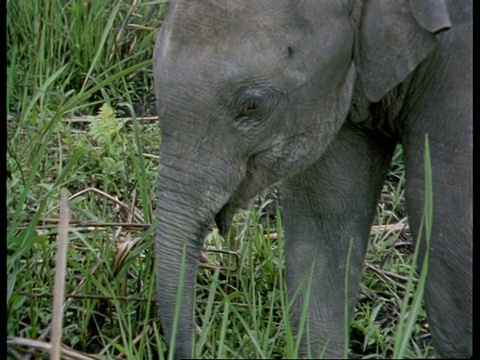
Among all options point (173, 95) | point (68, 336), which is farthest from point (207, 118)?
point (68, 336)

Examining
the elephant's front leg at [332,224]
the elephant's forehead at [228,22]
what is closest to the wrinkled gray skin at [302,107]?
the elephant's forehead at [228,22]

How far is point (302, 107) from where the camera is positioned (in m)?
4.38

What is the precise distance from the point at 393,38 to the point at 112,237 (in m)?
1.21

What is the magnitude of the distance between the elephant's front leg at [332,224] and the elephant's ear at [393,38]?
14.3 inches

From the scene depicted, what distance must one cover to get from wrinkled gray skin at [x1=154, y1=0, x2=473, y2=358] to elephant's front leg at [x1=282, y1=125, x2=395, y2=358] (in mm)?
195

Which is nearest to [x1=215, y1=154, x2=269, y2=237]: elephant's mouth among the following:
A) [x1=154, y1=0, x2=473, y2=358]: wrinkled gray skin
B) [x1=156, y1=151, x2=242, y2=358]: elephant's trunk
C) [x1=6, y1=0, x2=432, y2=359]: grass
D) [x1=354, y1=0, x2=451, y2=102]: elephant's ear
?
[x1=154, y1=0, x2=473, y2=358]: wrinkled gray skin

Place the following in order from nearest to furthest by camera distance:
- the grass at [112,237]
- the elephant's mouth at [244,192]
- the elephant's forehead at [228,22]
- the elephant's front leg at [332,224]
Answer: the elephant's forehead at [228,22], the elephant's mouth at [244,192], the grass at [112,237], the elephant's front leg at [332,224]

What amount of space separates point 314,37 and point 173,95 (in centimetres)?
37

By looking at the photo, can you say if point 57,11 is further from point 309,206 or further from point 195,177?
point 195,177

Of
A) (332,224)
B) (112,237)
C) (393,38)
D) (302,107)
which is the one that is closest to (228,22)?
(302,107)

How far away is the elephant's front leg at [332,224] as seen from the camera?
478 cm

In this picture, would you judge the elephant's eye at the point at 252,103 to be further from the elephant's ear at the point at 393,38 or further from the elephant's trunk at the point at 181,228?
the elephant's ear at the point at 393,38

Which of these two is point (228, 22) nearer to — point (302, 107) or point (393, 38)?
point (302, 107)

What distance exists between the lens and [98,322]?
4.95m
